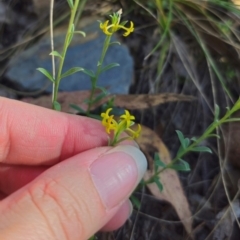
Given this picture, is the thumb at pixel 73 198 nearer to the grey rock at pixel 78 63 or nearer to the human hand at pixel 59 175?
the human hand at pixel 59 175

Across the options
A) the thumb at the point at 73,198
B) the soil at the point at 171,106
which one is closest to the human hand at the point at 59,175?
the thumb at the point at 73,198

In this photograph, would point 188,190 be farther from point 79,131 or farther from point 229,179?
point 79,131

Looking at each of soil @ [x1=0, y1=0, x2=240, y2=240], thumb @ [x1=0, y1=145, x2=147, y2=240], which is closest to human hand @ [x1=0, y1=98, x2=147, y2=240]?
thumb @ [x1=0, y1=145, x2=147, y2=240]

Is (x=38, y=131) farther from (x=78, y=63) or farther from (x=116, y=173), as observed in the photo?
(x=78, y=63)

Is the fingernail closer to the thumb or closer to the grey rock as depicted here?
the thumb

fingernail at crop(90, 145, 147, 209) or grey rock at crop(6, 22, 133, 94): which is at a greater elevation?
fingernail at crop(90, 145, 147, 209)

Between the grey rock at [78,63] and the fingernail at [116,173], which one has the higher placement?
the fingernail at [116,173]

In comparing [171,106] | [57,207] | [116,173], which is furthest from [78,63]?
[57,207]

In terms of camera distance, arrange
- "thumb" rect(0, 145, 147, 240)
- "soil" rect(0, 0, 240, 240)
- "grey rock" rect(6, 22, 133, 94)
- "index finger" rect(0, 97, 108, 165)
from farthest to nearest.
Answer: "grey rock" rect(6, 22, 133, 94)
"soil" rect(0, 0, 240, 240)
"index finger" rect(0, 97, 108, 165)
"thumb" rect(0, 145, 147, 240)
